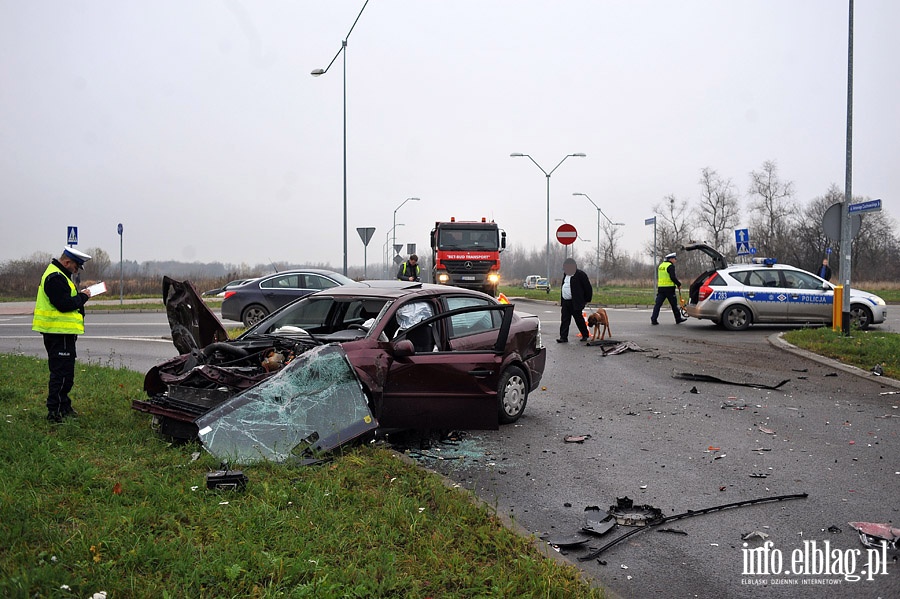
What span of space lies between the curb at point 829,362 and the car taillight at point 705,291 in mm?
2114

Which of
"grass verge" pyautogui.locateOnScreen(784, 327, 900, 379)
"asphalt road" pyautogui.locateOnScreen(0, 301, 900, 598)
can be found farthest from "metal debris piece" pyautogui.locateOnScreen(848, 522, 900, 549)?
"grass verge" pyautogui.locateOnScreen(784, 327, 900, 379)

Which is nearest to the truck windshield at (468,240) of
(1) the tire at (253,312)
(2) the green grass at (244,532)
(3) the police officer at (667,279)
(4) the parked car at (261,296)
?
(4) the parked car at (261,296)

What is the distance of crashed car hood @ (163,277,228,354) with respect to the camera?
797cm

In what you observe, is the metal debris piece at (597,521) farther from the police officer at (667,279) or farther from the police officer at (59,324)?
the police officer at (667,279)

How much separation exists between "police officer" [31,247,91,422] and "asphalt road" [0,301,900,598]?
3400 mm

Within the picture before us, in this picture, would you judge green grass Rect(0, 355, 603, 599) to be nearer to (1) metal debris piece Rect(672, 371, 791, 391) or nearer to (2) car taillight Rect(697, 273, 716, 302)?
(1) metal debris piece Rect(672, 371, 791, 391)

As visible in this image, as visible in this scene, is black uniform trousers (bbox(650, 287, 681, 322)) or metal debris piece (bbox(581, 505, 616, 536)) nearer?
metal debris piece (bbox(581, 505, 616, 536))

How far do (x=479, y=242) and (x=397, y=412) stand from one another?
2086cm

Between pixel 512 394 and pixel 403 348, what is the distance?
1.83 metres

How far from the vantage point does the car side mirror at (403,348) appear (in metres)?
6.56

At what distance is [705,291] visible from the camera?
18016 mm

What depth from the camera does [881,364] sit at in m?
11.4

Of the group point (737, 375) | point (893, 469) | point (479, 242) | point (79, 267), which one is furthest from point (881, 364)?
point (479, 242)

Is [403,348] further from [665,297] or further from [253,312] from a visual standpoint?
[665,297]
